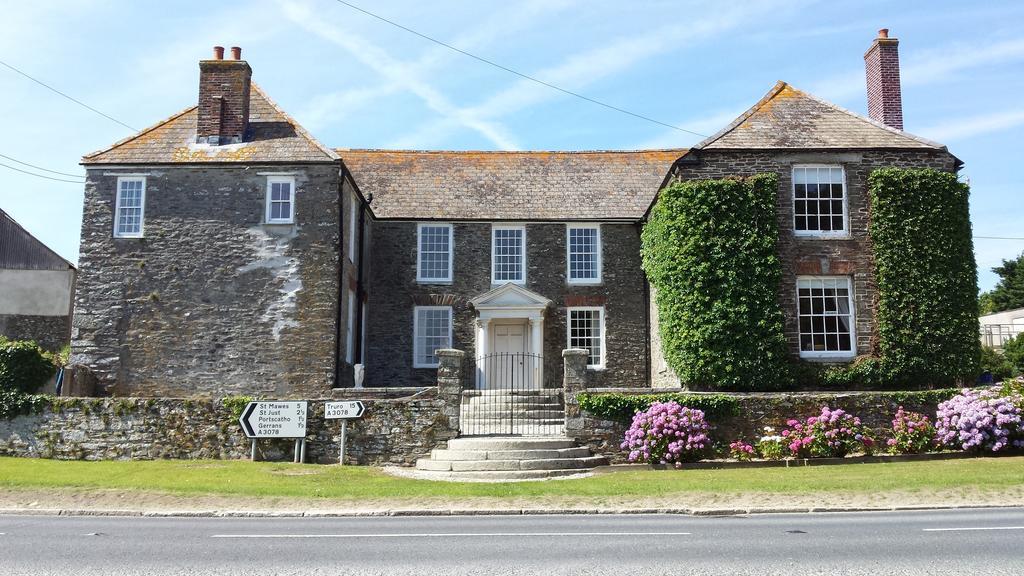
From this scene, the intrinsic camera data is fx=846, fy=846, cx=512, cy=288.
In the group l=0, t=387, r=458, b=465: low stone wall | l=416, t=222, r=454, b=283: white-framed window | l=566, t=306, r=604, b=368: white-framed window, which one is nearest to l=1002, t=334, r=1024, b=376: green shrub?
l=566, t=306, r=604, b=368: white-framed window

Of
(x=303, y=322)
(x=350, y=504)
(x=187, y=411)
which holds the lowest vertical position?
(x=350, y=504)

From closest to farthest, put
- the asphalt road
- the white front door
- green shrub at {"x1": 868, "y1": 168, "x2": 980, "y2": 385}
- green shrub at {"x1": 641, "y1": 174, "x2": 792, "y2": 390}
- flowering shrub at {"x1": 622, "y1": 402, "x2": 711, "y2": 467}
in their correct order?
1. the asphalt road
2. flowering shrub at {"x1": 622, "y1": 402, "x2": 711, "y2": 467}
3. green shrub at {"x1": 641, "y1": 174, "x2": 792, "y2": 390}
4. green shrub at {"x1": 868, "y1": 168, "x2": 980, "y2": 385}
5. the white front door

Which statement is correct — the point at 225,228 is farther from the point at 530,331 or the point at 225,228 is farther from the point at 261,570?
the point at 261,570

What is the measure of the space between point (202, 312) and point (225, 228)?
2.30 m

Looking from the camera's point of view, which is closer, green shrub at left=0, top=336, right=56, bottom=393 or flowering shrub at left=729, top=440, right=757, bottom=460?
flowering shrub at left=729, top=440, right=757, bottom=460

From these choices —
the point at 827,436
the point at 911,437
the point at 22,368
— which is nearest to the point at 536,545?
the point at 827,436

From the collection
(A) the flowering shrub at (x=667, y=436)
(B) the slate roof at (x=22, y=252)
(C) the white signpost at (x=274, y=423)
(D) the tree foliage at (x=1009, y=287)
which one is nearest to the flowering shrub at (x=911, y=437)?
(A) the flowering shrub at (x=667, y=436)

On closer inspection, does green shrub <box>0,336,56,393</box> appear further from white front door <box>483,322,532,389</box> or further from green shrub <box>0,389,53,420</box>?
white front door <box>483,322,532,389</box>

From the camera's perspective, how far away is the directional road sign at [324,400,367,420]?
1839 centimetres

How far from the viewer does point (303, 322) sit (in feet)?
72.0

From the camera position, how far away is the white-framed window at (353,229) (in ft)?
78.1

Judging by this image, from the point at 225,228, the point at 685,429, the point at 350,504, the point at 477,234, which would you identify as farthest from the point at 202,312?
the point at 685,429

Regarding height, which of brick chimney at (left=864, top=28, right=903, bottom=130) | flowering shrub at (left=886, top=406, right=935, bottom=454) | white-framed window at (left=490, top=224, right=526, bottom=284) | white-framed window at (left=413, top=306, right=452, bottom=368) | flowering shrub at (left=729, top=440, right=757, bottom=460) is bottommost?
flowering shrub at (left=729, top=440, right=757, bottom=460)

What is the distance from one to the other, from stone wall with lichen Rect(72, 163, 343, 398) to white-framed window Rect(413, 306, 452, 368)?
4477mm
